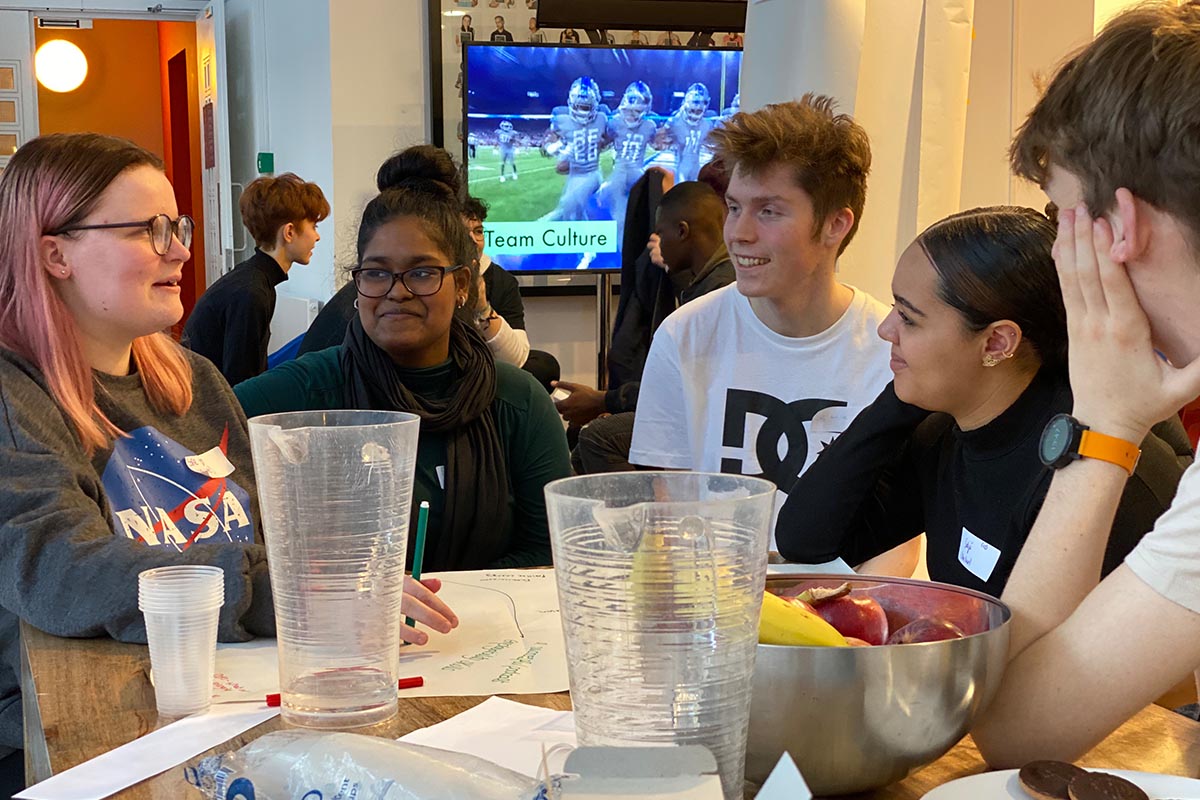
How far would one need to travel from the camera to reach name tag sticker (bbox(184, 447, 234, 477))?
170 cm

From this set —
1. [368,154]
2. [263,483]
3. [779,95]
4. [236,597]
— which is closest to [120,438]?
[236,597]

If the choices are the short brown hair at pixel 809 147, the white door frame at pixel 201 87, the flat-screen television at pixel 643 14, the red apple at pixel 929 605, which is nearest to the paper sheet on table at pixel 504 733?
the red apple at pixel 929 605

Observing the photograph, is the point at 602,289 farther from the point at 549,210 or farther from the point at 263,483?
the point at 263,483

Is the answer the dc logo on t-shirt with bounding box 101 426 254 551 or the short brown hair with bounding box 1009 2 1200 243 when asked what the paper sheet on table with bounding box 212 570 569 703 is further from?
the short brown hair with bounding box 1009 2 1200 243

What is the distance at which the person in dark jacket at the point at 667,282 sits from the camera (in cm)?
390

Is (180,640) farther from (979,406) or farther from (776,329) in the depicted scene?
(776,329)

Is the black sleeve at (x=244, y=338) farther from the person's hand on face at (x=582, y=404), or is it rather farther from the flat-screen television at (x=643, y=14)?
the flat-screen television at (x=643, y=14)

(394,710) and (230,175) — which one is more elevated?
(230,175)

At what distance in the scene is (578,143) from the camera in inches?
242

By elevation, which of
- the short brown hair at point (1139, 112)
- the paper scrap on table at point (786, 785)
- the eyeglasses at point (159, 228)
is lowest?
the paper scrap on table at point (786, 785)

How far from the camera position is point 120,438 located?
5.31ft

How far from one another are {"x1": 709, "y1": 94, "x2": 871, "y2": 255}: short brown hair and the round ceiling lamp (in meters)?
8.15

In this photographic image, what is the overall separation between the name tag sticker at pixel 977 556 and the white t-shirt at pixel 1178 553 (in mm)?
568

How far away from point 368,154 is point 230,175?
1.95 metres
